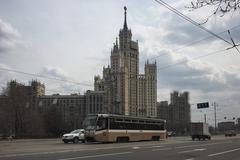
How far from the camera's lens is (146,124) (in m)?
55.8

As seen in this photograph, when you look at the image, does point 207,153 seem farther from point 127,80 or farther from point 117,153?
point 127,80

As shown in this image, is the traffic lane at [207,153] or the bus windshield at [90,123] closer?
the traffic lane at [207,153]

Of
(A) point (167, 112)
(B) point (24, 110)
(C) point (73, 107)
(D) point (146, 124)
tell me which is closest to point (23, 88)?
(B) point (24, 110)

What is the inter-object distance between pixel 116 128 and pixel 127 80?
739 inches

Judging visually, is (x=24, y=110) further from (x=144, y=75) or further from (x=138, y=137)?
(x=138, y=137)

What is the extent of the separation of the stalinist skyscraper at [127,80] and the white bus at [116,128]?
9843 millimetres

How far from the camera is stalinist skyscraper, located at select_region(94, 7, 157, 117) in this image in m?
66.2

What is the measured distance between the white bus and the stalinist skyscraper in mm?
9843

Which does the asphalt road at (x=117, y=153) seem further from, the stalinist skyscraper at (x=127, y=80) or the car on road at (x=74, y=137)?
the stalinist skyscraper at (x=127, y=80)

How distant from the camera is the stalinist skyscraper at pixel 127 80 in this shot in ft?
217

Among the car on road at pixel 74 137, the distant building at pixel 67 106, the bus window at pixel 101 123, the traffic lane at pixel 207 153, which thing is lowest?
the traffic lane at pixel 207 153

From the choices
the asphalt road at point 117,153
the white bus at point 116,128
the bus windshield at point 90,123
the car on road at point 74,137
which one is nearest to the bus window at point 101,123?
the white bus at point 116,128

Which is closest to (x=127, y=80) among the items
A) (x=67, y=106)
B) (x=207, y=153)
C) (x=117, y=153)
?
(x=67, y=106)

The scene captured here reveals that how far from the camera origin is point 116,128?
49438 mm
